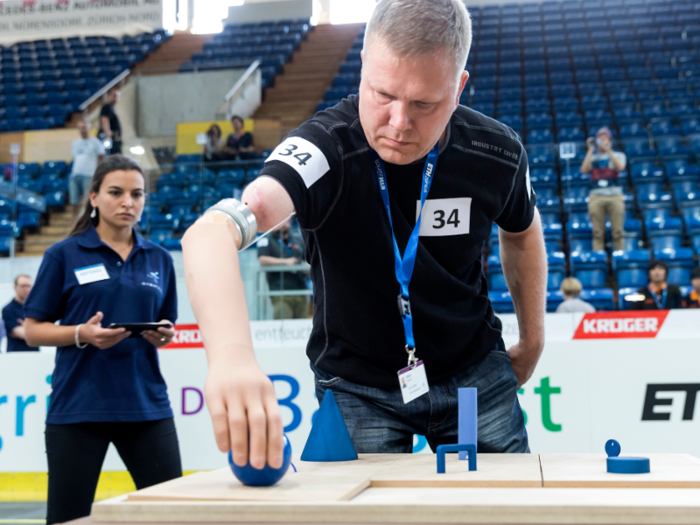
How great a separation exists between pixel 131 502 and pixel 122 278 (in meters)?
1.80

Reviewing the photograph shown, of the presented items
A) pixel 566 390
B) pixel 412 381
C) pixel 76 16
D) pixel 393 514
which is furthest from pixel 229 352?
pixel 76 16

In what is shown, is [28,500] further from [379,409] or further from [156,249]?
[379,409]

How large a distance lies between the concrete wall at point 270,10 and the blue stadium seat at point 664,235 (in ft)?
41.3

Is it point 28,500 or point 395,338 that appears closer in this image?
point 395,338

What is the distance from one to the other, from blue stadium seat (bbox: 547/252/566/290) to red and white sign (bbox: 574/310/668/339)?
147cm

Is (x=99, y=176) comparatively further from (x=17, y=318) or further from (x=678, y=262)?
(x=678, y=262)

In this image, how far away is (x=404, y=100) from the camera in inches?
41.6

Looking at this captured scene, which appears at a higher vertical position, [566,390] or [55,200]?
[55,200]

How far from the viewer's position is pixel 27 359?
12.9 feet

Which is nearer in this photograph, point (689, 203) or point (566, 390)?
point (566, 390)

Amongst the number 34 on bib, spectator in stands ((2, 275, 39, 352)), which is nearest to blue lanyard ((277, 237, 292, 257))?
spectator in stands ((2, 275, 39, 352))

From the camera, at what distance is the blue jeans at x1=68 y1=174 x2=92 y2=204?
18.5ft

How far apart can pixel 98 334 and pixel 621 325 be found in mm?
2741

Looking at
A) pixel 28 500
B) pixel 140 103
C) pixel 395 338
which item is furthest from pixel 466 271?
pixel 140 103
